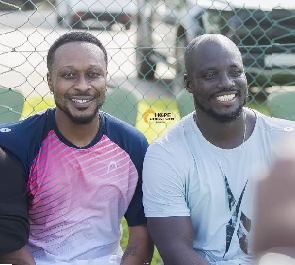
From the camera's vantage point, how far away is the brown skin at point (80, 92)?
301 cm

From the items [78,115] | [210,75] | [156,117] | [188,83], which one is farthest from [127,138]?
[156,117]

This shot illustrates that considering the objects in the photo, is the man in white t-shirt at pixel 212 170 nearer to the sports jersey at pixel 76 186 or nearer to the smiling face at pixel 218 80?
the smiling face at pixel 218 80

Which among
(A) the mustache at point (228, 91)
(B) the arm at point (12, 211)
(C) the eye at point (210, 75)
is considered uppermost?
(C) the eye at point (210, 75)

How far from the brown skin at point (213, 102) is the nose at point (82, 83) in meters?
0.45

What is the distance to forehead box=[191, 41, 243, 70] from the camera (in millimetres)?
2977

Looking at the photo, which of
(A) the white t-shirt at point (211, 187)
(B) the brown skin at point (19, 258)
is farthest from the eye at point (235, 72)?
(B) the brown skin at point (19, 258)

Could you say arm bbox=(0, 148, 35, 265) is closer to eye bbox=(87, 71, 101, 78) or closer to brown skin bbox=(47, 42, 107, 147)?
brown skin bbox=(47, 42, 107, 147)

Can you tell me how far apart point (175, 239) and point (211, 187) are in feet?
0.89

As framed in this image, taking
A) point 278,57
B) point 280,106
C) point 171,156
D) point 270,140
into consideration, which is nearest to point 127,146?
point 171,156

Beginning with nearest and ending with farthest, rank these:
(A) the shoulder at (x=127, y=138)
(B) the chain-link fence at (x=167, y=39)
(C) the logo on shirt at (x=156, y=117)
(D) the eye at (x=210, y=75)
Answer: (D) the eye at (x=210, y=75)
(A) the shoulder at (x=127, y=138)
(C) the logo on shirt at (x=156, y=117)
(B) the chain-link fence at (x=167, y=39)

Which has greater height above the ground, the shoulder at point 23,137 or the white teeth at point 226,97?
the white teeth at point 226,97

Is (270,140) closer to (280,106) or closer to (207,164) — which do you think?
(207,164)

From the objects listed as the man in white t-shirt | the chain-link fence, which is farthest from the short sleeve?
the chain-link fence

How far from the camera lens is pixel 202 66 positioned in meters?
2.99
